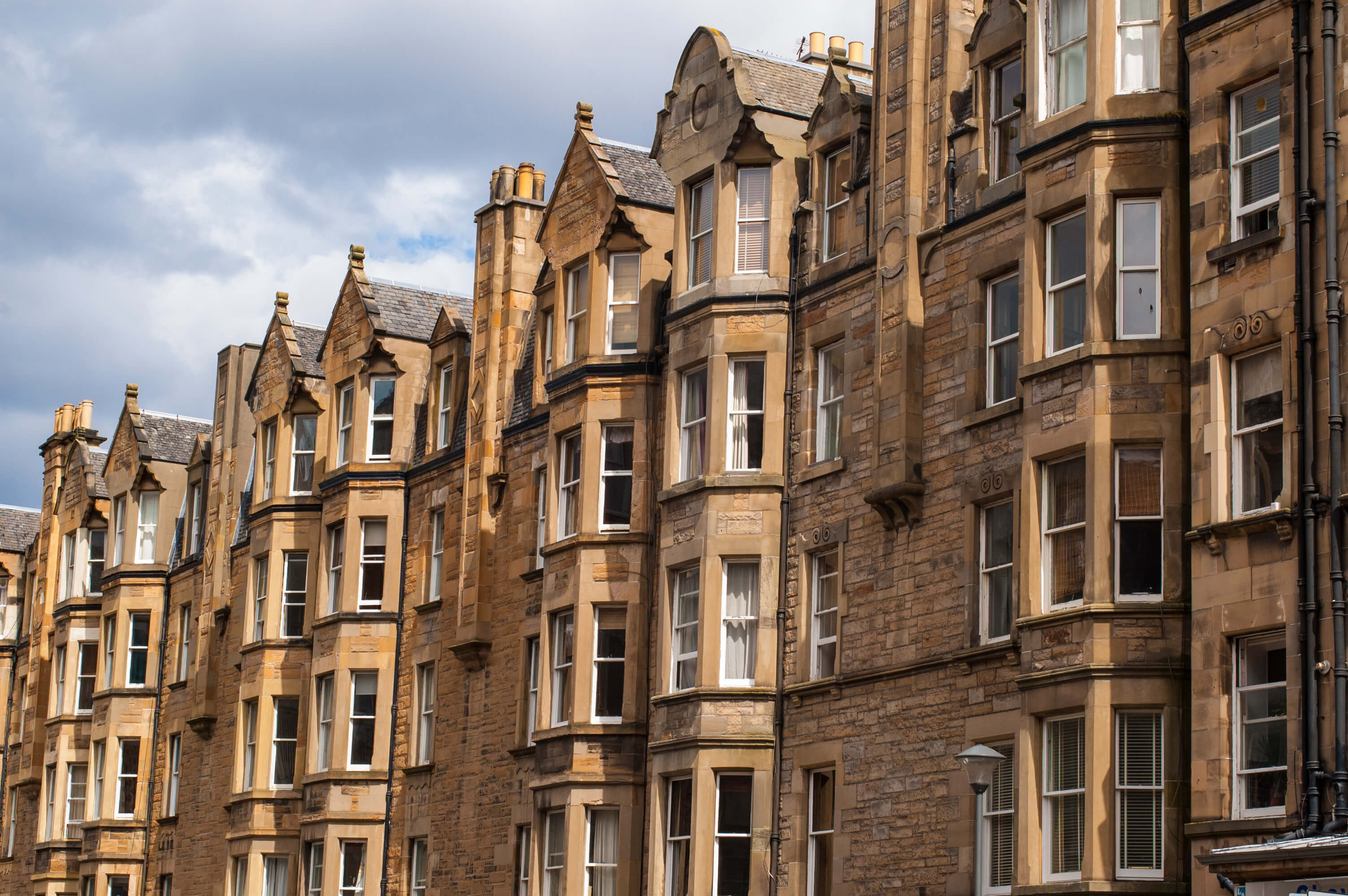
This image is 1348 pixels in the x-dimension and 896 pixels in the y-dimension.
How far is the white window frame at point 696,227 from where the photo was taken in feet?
117

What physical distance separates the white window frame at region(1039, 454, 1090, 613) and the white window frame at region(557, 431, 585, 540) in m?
12.7

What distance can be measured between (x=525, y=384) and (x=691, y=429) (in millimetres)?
8381

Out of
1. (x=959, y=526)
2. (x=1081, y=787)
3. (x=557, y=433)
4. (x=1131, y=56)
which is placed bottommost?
(x=1081, y=787)

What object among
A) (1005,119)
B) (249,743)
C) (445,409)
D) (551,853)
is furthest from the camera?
(249,743)

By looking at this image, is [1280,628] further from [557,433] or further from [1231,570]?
[557,433]

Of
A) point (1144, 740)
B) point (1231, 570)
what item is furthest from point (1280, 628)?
point (1144, 740)

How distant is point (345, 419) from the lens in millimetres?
48344

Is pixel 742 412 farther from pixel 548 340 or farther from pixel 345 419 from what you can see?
pixel 345 419

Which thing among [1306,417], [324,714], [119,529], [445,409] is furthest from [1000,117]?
[119,529]

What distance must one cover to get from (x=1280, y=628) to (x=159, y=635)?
4058 centimetres

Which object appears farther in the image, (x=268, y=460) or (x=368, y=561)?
(x=268, y=460)

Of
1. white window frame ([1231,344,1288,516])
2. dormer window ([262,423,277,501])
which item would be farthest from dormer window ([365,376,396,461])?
white window frame ([1231,344,1288,516])

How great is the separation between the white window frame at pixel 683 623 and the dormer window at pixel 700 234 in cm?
500

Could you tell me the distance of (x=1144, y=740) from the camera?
25.7m
